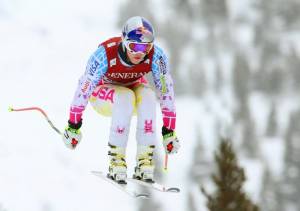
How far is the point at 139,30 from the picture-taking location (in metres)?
16.3

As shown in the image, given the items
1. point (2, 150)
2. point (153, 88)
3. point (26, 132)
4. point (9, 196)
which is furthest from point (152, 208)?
point (153, 88)

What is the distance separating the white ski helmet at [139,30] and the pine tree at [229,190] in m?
17.7

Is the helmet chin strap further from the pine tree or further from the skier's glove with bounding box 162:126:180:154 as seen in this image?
the pine tree

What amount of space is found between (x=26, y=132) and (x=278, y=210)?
6972 cm

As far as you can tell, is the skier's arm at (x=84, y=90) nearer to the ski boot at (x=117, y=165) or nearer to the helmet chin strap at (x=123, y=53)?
the helmet chin strap at (x=123, y=53)

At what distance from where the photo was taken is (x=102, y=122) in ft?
648

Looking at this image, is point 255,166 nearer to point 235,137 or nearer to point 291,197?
point 235,137

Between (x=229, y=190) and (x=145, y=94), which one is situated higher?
(x=229, y=190)

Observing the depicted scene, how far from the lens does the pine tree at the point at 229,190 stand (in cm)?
3428

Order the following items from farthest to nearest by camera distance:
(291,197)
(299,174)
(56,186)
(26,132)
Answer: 1. (26,132)
2. (56,186)
3. (291,197)
4. (299,174)

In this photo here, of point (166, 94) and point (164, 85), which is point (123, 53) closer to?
point (164, 85)

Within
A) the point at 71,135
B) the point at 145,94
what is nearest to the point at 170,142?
the point at 145,94

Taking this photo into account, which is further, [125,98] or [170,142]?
[170,142]

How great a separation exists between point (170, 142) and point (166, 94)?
1024 millimetres
